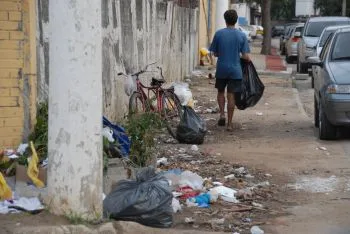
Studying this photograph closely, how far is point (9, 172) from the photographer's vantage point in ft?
19.6

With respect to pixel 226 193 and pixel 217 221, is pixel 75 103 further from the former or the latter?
pixel 226 193

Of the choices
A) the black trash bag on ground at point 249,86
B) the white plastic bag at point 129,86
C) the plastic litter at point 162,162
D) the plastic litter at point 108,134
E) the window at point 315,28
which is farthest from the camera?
the window at point 315,28

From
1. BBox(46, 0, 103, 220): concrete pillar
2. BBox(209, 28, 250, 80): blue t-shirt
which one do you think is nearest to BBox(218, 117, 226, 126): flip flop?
BBox(209, 28, 250, 80): blue t-shirt

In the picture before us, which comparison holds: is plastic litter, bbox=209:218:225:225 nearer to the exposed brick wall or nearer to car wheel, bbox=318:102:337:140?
the exposed brick wall

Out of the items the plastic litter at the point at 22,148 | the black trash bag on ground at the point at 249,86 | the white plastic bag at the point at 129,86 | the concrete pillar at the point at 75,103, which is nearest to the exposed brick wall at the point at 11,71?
the plastic litter at the point at 22,148

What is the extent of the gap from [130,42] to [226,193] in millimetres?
4722

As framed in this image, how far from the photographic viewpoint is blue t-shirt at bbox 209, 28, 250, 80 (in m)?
10.5

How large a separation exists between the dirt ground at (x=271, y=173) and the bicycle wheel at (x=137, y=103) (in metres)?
0.55

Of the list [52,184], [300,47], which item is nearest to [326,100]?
[52,184]

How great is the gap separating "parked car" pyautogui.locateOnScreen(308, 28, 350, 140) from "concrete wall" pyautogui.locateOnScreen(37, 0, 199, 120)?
292 cm

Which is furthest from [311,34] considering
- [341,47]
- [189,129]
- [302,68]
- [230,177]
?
[230,177]

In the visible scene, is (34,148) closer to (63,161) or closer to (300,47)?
(63,161)

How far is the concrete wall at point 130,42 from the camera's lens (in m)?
7.03

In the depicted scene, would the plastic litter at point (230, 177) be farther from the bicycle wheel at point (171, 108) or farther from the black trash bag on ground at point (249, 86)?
the black trash bag on ground at point (249, 86)
